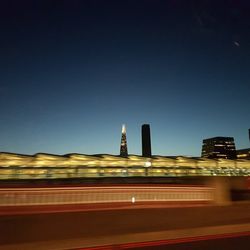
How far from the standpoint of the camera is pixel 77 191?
10.1 meters

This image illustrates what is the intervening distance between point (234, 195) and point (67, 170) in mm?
14330

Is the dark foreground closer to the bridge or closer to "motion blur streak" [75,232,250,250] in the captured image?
"motion blur streak" [75,232,250,250]

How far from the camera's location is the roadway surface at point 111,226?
670 cm

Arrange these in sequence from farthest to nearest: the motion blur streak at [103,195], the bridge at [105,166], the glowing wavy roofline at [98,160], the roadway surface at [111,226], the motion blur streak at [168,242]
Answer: the glowing wavy roofline at [98,160]
the bridge at [105,166]
the motion blur streak at [103,195]
the motion blur streak at [168,242]
the roadway surface at [111,226]

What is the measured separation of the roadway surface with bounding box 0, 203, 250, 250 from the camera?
6699 millimetres

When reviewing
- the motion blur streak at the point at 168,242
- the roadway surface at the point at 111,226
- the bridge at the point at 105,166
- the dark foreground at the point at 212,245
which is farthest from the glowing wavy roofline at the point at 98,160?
the dark foreground at the point at 212,245

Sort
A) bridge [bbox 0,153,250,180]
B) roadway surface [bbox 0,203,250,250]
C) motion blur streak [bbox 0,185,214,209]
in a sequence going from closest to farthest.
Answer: roadway surface [bbox 0,203,250,250] → motion blur streak [bbox 0,185,214,209] → bridge [bbox 0,153,250,180]

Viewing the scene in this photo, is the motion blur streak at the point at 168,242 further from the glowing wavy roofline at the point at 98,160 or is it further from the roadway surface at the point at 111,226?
the glowing wavy roofline at the point at 98,160

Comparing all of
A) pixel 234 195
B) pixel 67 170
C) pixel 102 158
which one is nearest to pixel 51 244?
pixel 234 195

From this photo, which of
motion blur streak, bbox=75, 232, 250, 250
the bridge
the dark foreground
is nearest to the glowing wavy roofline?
the bridge

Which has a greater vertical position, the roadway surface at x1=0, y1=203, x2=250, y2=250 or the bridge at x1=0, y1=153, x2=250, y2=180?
the bridge at x1=0, y1=153, x2=250, y2=180

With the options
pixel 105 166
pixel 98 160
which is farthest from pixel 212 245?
pixel 98 160

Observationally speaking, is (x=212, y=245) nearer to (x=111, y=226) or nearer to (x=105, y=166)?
(x=111, y=226)

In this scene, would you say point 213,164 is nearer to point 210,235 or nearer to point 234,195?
point 234,195
